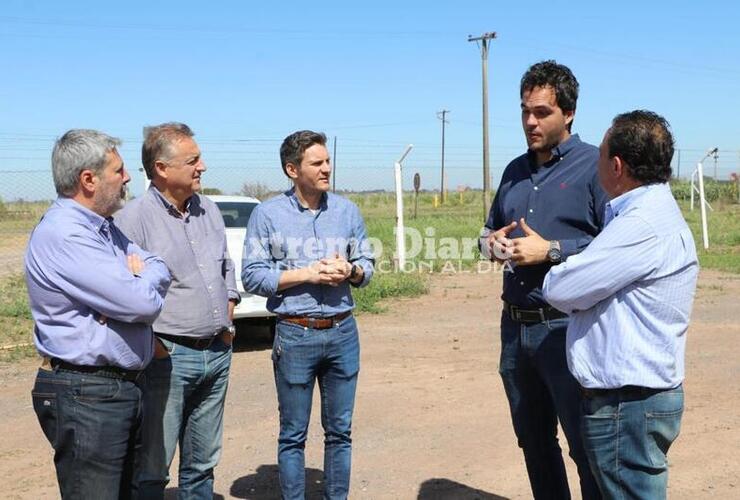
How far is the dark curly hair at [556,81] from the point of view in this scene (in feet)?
11.8

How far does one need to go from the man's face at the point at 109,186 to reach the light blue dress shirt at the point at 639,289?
1710mm

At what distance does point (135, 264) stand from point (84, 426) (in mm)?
636

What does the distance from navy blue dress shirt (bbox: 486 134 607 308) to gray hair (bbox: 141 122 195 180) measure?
1.62 meters

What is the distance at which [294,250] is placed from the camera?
13.4ft

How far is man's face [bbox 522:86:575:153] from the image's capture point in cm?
359

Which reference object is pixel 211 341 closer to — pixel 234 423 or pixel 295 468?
pixel 295 468

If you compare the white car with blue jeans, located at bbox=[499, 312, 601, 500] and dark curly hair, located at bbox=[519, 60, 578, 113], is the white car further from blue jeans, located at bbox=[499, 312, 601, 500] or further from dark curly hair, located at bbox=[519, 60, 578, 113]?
dark curly hair, located at bbox=[519, 60, 578, 113]

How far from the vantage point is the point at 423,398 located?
6.57 metres

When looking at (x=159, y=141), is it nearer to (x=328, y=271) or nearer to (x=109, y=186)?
(x=109, y=186)

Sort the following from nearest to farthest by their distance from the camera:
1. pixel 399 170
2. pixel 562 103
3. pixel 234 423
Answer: pixel 562 103 < pixel 234 423 < pixel 399 170

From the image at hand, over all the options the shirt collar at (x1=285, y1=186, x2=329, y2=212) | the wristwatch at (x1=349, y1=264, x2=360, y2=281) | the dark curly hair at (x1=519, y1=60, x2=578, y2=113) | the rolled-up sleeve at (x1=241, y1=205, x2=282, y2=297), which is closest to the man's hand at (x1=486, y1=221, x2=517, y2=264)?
the dark curly hair at (x1=519, y1=60, x2=578, y2=113)

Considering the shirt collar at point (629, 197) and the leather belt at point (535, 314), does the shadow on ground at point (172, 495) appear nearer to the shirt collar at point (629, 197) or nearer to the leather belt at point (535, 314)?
the leather belt at point (535, 314)

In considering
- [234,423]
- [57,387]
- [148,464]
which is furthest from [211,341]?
[234,423]

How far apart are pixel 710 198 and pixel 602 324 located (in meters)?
43.2
